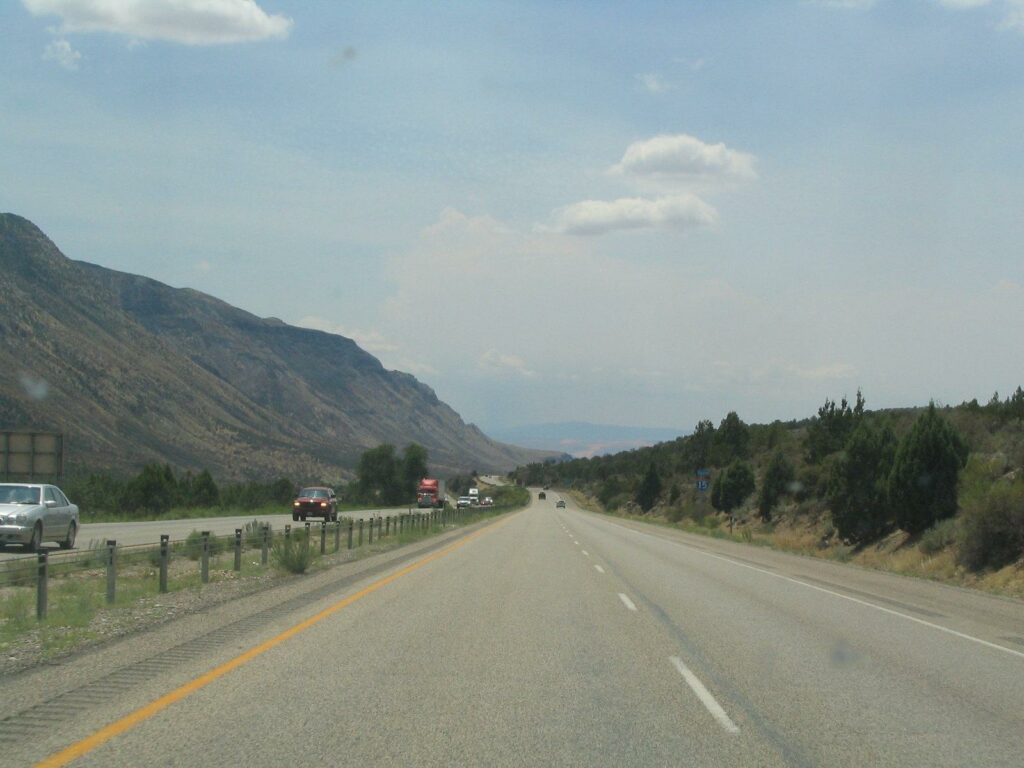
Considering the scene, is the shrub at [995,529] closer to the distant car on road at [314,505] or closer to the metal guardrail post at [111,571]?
the metal guardrail post at [111,571]

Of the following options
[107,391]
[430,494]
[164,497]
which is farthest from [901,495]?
[107,391]

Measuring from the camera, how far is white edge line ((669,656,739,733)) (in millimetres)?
7660

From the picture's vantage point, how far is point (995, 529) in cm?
2472

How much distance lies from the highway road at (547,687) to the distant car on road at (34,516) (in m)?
8.90

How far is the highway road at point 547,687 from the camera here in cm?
686

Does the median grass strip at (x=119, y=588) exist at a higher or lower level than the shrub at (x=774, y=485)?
lower

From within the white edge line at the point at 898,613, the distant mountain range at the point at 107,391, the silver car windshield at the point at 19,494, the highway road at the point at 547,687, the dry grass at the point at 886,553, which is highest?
the distant mountain range at the point at 107,391

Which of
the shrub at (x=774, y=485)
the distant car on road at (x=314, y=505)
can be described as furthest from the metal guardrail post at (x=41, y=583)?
the shrub at (x=774, y=485)

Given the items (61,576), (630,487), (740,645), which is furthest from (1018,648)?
(630,487)

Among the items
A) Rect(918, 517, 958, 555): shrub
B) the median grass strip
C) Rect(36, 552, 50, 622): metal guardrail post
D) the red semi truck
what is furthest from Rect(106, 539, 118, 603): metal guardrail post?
the red semi truck

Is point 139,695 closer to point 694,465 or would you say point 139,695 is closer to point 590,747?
point 590,747

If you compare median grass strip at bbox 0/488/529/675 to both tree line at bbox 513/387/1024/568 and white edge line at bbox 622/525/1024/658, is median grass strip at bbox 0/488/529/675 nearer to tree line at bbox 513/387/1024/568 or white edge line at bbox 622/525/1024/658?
white edge line at bbox 622/525/1024/658

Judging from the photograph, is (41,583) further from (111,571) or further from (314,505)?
(314,505)

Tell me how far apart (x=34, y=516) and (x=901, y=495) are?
81.8 feet
